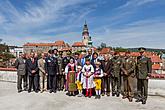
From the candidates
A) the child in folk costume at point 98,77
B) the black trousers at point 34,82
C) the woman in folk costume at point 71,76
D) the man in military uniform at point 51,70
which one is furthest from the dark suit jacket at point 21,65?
the child in folk costume at point 98,77

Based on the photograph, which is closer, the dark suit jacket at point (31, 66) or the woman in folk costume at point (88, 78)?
the woman in folk costume at point (88, 78)

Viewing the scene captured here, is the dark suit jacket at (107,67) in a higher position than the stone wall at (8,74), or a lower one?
higher

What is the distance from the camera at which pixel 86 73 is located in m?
8.57

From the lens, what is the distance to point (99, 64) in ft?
28.3

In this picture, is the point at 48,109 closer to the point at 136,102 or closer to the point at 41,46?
the point at 136,102

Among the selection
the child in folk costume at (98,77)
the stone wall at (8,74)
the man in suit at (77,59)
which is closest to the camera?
the child in folk costume at (98,77)

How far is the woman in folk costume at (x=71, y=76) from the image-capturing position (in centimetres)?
879

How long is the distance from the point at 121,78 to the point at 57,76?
102 inches

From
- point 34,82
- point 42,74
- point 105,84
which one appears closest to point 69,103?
point 105,84

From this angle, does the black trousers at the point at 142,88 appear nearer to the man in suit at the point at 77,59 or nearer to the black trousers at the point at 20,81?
the man in suit at the point at 77,59

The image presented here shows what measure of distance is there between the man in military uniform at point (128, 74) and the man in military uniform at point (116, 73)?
8.5 inches

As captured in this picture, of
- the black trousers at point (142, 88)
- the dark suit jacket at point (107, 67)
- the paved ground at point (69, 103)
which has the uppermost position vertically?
the dark suit jacket at point (107, 67)

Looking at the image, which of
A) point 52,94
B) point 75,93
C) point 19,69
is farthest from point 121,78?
point 19,69

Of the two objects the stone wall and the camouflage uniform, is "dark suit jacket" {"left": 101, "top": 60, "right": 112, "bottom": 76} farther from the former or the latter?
the stone wall
